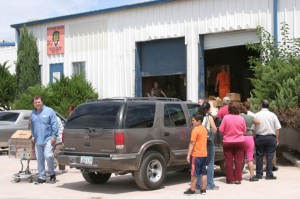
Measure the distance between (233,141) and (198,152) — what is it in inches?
60.5

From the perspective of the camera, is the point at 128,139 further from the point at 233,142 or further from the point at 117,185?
the point at 233,142

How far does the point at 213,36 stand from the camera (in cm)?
2069

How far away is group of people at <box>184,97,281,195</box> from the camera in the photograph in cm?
1057

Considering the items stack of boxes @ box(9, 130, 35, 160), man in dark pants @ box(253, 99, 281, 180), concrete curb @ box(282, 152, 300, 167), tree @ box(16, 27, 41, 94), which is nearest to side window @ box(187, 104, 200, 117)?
man in dark pants @ box(253, 99, 281, 180)

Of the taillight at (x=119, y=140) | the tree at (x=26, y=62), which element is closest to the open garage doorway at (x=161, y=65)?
the tree at (x=26, y=62)

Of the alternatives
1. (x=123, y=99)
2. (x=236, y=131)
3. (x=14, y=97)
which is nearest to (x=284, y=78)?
(x=236, y=131)

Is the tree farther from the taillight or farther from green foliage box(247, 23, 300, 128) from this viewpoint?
the taillight

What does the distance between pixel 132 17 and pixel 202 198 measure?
14122mm

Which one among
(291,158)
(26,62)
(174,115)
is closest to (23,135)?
(174,115)

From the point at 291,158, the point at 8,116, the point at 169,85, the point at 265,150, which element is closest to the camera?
the point at 265,150

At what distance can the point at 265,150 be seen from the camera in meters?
12.7

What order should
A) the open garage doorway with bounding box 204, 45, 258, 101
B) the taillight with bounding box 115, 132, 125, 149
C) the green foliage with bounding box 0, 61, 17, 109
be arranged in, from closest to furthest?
the taillight with bounding box 115, 132, 125, 149 < the open garage doorway with bounding box 204, 45, 258, 101 < the green foliage with bounding box 0, 61, 17, 109

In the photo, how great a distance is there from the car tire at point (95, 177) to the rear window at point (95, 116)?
4.73 ft

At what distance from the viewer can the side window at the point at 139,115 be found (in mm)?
10859
